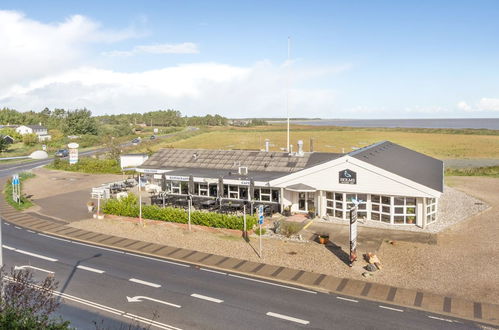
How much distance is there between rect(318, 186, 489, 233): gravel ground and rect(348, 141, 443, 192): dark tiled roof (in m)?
2.87

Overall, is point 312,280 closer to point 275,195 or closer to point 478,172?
point 275,195

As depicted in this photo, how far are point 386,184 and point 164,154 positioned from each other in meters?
26.2

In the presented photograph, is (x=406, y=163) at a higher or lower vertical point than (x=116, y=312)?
higher

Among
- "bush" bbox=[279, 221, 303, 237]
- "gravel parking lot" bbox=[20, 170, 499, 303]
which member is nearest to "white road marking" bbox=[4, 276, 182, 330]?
"gravel parking lot" bbox=[20, 170, 499, 303]

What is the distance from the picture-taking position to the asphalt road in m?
16.8

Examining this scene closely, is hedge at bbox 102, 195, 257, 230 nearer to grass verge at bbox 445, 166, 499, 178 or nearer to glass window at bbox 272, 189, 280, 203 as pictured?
glass window at bbox 272, 189, 280, 203

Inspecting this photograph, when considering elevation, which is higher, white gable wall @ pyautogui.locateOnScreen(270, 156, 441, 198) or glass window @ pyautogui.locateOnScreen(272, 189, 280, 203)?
white gable wall @ pyautogui.locateOnScreen(270, 156, 441, 198)

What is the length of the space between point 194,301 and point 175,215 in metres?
13.5

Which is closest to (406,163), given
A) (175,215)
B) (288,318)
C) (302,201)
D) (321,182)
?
(321,182)

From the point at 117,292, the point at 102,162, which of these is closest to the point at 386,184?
the point at 117,292

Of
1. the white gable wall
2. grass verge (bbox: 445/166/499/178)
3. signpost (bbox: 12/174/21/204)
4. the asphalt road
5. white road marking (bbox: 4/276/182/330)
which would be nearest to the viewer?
white road marking (bbox: 4/276/182/330)

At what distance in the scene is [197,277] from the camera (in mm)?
22125

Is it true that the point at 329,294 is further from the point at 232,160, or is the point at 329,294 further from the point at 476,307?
the point at 232,160

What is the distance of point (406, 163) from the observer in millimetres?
38531
